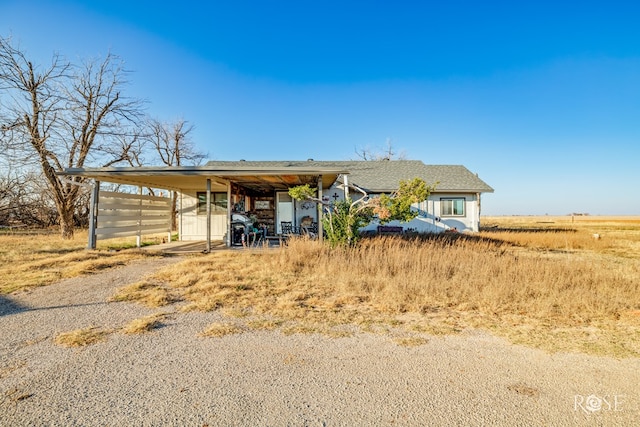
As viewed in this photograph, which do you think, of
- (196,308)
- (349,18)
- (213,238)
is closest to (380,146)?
(349,18)

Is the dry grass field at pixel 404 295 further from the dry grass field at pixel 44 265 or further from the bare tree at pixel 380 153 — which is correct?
the bare tree at pixel 380 153

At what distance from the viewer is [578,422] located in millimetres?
2059

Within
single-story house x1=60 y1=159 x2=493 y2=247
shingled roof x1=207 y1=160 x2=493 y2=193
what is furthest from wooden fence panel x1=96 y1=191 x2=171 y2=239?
shingled roof x1=207 y1=160 x2=493 y2=193

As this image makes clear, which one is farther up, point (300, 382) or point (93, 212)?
point (93, 212)

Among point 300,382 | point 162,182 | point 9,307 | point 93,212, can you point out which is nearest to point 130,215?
point 162,182

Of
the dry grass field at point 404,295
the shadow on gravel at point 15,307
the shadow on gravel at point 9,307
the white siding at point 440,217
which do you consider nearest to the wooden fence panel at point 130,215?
the dry grass field at point 404,295

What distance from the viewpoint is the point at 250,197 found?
15.1m

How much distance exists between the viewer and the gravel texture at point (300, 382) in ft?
6.95

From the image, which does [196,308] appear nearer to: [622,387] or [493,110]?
[622,387]

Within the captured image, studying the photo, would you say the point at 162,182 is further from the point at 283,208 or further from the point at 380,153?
Answer: the point at 380,153

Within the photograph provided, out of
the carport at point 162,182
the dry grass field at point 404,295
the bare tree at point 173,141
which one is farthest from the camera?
the bare tree at point 173,141

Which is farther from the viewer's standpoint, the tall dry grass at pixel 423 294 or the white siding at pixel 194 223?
the white siding at pixel 194 223

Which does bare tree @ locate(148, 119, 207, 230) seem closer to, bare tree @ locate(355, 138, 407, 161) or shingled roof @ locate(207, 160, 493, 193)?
shingled roof @ locate(207, 160, 493, 193)

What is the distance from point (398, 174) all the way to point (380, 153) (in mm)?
15806
